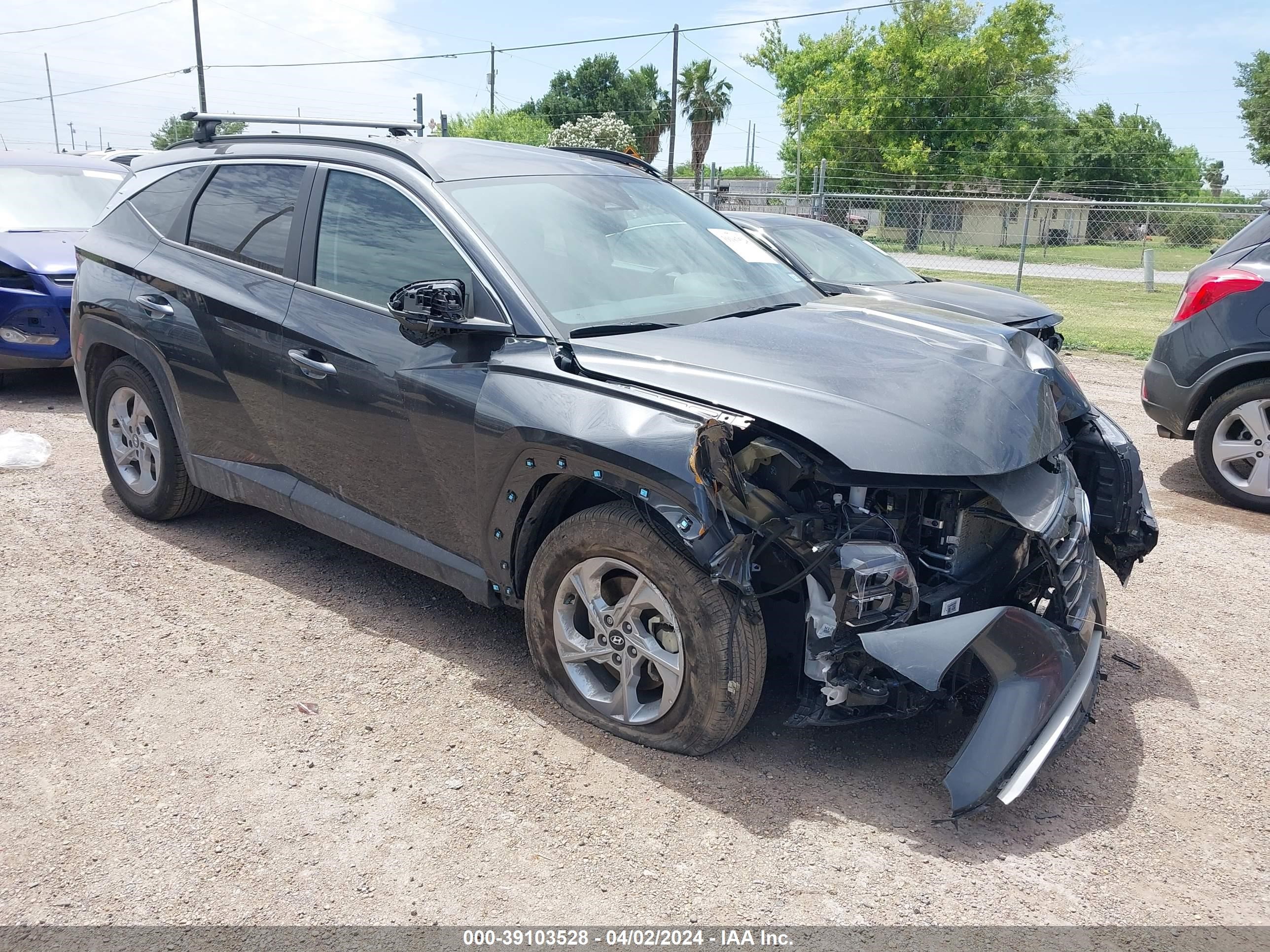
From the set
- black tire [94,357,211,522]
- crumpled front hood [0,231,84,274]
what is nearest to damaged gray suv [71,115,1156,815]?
black tire [94,357,211,522]

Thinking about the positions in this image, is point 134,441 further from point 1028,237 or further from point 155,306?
point 1028,237

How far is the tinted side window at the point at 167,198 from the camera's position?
16.2 feet

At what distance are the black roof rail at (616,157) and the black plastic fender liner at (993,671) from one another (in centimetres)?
277

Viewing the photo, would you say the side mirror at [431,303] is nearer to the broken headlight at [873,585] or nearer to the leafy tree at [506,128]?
the broken headlight at [873,585]

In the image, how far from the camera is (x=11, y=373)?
9.53m

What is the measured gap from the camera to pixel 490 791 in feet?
10.2

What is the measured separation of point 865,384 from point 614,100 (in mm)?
79956

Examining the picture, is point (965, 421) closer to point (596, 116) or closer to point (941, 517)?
point (941, 517)

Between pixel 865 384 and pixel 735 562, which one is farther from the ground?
→ pixel 865 384

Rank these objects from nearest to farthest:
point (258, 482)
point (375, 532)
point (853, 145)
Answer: point (375, 532), point (258, 482), point (853, 145)

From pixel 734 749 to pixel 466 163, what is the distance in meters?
2.47

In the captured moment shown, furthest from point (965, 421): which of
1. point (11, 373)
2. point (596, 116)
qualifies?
point (596, 116)

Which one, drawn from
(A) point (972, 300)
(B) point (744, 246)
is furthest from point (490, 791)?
(A) point (972, 300)

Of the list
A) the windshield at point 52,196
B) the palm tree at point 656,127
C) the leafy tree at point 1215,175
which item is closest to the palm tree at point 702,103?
the palm tree at point 656,127
